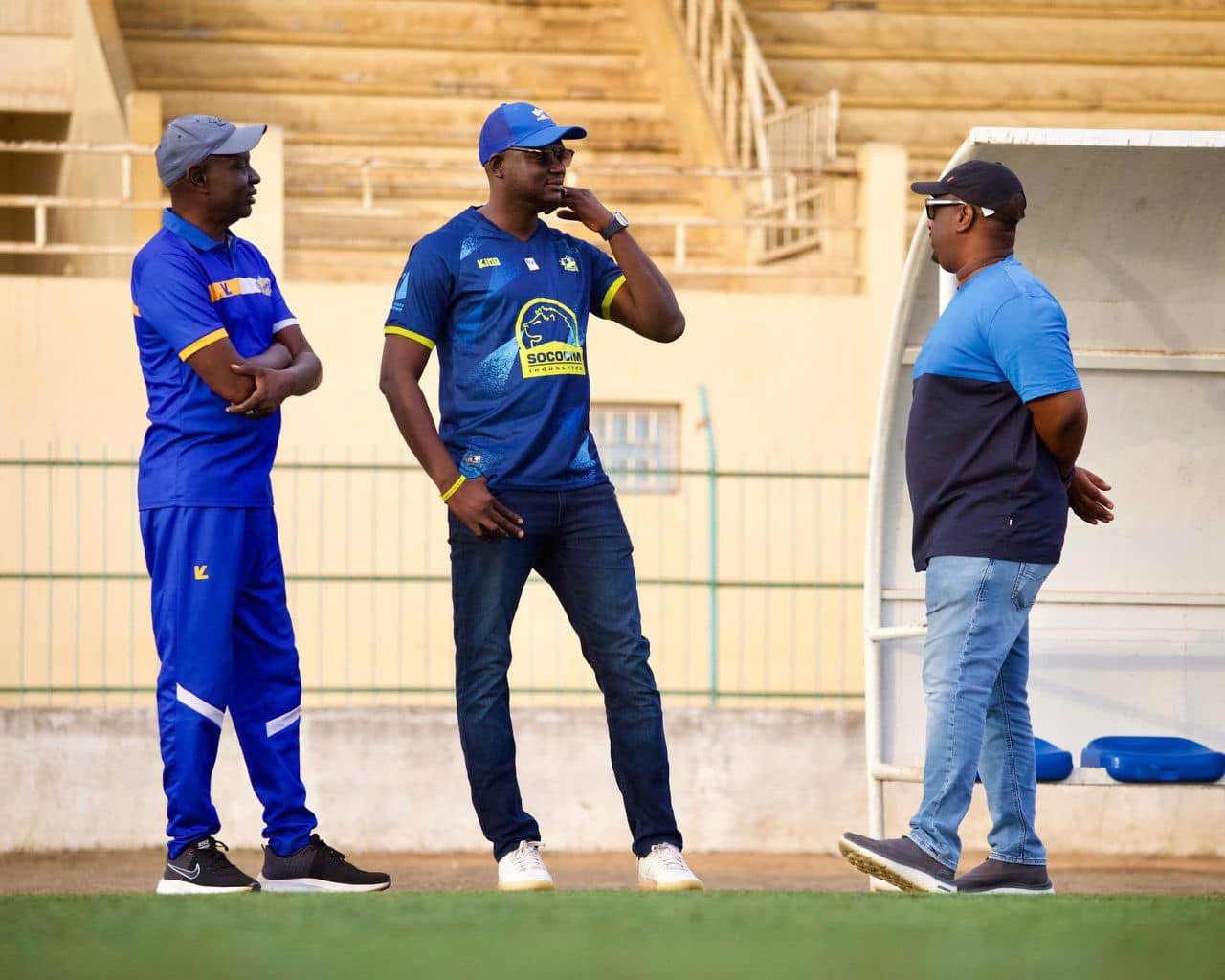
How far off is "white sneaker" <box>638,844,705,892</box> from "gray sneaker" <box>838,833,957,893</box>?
377 mm

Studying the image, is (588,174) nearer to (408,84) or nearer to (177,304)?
(408,84)

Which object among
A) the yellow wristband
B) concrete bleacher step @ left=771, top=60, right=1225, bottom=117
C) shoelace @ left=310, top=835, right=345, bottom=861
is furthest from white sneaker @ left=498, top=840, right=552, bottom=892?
concrete bleacher step @ left=771, top=60, right=1225, bottom=117

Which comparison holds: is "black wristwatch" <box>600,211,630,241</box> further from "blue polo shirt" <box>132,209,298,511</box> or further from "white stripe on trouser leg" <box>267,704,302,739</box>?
"white stripe on trouser leg" <box>267,704,302,739</box>

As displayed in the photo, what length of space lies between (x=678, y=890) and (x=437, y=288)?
1559mm

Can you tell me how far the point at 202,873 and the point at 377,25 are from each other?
12.5 m

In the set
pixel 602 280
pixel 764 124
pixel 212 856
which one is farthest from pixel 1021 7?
pixel 212 856

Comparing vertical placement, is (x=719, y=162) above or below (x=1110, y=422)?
above

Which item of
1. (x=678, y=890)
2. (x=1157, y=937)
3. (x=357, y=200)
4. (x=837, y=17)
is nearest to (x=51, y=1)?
(x=357, y=200)

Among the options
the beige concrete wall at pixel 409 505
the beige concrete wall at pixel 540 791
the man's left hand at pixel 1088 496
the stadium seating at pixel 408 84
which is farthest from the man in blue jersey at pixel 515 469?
the stadium seating at pixel 408 84

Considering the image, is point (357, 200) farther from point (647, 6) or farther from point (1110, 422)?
point (1110, 422)

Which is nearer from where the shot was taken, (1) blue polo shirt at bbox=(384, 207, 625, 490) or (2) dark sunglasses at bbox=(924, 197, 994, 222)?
(1) blue polo shirt at bbox=(384, 207, 625, 490)

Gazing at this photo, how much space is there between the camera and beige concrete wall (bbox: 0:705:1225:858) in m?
8.91

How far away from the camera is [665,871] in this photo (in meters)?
4.72

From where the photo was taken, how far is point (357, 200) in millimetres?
14820
